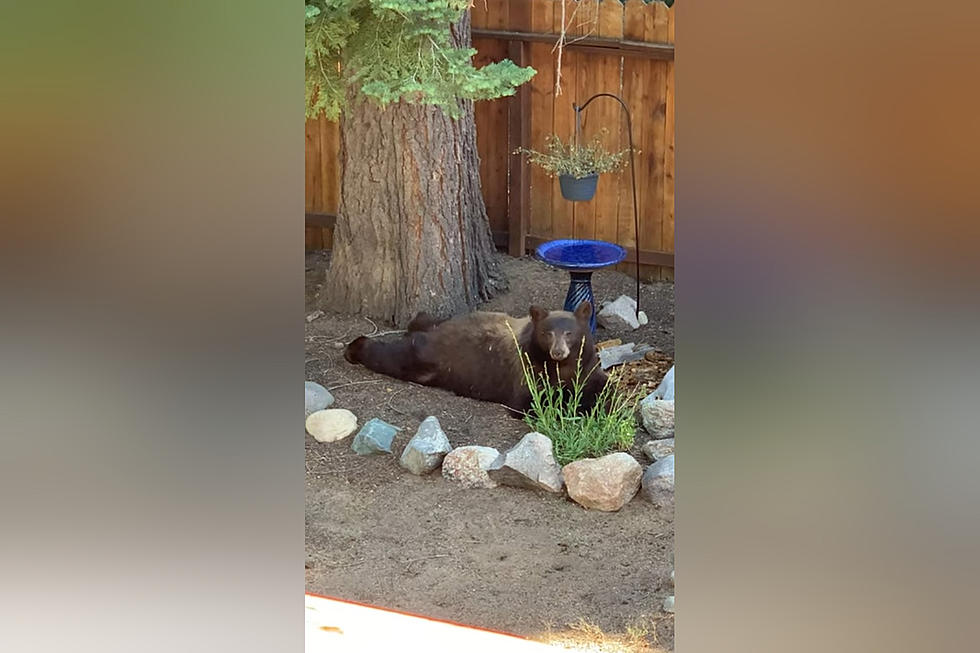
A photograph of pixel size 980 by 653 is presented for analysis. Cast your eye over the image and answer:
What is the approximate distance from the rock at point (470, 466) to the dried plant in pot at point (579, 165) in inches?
81.3

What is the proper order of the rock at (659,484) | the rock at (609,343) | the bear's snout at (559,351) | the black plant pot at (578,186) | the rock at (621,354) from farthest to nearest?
the black plant pot at (578,186), the rock at (609,343), the rock at (621,354), the bear's snout at (559,351), the rock at (659,484)

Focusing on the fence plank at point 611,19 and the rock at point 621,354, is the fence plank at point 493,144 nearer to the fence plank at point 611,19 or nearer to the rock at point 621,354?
the fence plank at point 611,19

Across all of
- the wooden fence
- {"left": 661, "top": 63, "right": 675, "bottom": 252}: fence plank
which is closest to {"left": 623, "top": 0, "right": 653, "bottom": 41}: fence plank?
the wooden fence

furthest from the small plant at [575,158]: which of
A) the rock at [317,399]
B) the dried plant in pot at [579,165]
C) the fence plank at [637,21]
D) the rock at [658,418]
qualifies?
the rock at [317,399]

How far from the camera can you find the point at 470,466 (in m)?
4.46

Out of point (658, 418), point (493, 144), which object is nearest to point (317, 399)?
point (658, 418)

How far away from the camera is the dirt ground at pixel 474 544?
356 cm

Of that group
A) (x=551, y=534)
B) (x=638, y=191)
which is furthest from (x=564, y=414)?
(x=638, y=191)

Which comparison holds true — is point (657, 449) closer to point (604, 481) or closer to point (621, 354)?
point (604, 481)

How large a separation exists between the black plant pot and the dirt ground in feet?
4.64

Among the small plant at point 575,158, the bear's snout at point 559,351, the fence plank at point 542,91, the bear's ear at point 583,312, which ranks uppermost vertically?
the fence plank at point 542,91

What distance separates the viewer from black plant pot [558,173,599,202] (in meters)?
6.12
